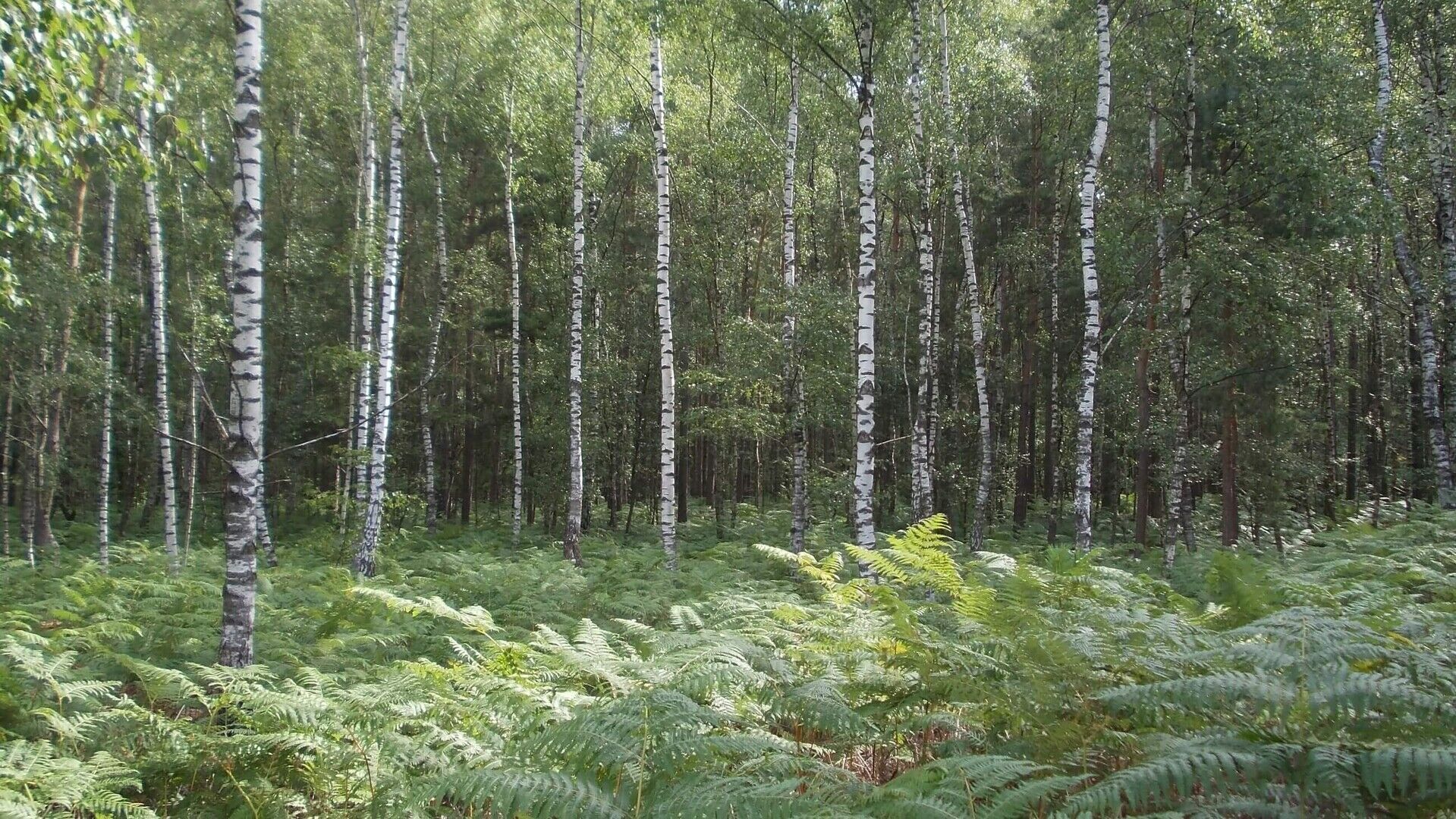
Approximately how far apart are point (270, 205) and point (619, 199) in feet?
37.1

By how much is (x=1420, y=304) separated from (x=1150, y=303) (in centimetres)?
473

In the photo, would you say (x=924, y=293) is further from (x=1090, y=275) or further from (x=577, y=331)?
(x=577, y=331)

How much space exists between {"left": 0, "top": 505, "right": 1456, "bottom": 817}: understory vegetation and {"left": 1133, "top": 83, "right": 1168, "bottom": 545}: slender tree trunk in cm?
790

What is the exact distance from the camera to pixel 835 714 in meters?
3.69

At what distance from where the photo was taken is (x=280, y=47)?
18.3 m

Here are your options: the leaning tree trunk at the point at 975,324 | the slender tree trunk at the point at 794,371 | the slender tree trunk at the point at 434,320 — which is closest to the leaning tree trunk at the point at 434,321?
the slender tree trunk at the point at 434,320

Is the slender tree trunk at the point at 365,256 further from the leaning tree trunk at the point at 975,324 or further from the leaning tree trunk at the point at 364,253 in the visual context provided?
the leaning tree trunk at the point at 975,324

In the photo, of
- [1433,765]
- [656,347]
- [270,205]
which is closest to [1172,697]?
[1433,765]

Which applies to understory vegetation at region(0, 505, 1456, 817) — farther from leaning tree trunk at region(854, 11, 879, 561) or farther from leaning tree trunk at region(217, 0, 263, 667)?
leaning tree trunk at region(854, 11, 879, 561)

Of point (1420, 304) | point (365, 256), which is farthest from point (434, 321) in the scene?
point (1420, 304)

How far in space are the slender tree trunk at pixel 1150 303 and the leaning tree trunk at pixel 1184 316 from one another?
0.38 metres

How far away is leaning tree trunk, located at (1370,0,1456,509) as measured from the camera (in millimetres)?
13516

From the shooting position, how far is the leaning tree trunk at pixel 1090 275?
1148 cm

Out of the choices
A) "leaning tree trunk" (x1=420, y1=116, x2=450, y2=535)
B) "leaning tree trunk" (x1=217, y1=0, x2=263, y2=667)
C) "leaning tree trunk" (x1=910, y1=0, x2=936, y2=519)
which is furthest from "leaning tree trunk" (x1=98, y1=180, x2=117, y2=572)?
"leaning tree trunk" (x1=910, y1=0, x2=936, y2=519)
